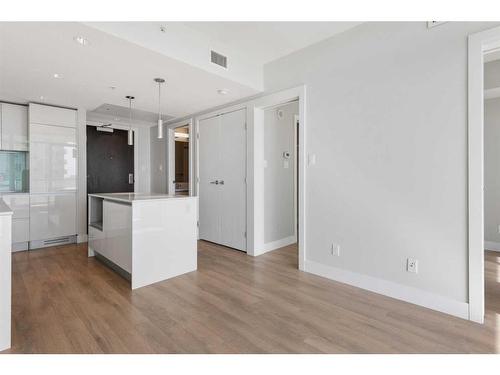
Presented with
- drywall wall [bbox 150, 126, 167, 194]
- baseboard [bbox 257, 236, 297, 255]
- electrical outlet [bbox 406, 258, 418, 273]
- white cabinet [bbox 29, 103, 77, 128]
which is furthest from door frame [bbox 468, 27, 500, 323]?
white cabinet [bbox 29, 103, 77, 128]

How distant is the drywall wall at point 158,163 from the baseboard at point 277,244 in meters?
2.56

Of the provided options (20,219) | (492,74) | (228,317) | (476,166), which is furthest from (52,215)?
(492,74)

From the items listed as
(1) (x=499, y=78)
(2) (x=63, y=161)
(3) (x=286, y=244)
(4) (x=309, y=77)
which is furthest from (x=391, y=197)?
(2) (x=63, y=161)

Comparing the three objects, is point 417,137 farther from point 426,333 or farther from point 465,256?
point 426,333

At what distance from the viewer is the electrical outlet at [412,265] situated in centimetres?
229

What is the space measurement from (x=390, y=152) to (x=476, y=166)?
24.3 inches

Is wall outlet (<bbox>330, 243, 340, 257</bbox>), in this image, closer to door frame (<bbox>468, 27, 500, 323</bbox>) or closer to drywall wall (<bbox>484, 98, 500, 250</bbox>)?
door frame (<bbox>468, 27, 500, 323</bbox>)

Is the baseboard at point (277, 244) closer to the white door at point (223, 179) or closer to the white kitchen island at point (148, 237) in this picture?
the white door at point (223, 179)

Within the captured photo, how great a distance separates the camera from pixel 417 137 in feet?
7.43

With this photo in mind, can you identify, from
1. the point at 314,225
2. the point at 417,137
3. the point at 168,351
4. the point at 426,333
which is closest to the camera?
the point at 168,351

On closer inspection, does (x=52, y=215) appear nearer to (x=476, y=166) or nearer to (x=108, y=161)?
(x=108, y=161)

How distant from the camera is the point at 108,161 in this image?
212 inches

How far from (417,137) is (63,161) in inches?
186

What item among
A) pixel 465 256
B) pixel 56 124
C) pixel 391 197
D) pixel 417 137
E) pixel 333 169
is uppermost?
pixel 56 124
